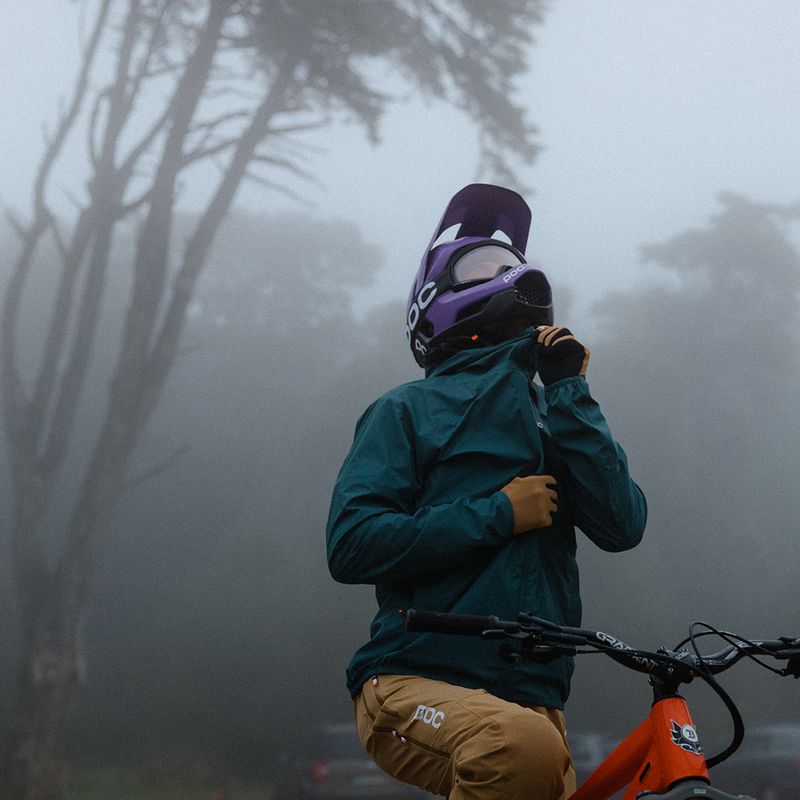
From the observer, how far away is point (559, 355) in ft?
4.91

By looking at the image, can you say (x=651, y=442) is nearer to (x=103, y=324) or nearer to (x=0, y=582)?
(x=103, y=324)

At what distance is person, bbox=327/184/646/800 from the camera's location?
4.08ft

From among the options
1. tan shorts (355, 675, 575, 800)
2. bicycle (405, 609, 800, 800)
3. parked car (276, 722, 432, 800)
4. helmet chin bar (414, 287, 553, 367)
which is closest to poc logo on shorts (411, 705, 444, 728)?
tan shorts (355, 675, 575, 800)

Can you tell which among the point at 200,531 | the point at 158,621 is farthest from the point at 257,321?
the point at 158,621

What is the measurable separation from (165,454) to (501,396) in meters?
11.1

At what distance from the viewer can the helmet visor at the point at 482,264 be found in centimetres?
175

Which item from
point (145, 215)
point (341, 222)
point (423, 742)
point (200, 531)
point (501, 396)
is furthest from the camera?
point (341, 222)

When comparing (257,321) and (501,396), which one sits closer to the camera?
(501,396)

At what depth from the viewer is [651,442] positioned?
499 inches

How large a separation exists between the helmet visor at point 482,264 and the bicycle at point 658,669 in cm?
73

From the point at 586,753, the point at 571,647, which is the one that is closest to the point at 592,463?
the point at 571,647

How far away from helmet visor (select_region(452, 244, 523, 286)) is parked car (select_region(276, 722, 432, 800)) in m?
5.33

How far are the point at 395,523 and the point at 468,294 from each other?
489 millimetres

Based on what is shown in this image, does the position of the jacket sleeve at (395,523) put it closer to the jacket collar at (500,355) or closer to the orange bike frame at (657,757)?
the jacket collar at (500,355)
